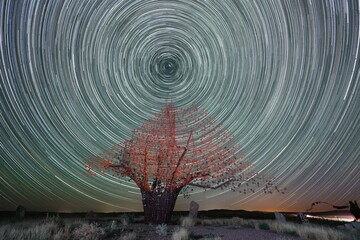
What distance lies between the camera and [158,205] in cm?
1266

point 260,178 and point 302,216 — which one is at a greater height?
point 260,178

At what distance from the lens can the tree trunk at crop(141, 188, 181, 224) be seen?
12344 mm

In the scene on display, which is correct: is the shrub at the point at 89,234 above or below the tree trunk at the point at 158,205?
below

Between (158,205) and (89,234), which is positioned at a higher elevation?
(158,205)

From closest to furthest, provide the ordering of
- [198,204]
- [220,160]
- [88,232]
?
[88,232], [220,160], [198,204]

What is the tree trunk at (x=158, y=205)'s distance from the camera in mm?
12344

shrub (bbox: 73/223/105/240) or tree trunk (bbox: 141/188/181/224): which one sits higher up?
tree trunk (bbox: 141/188/181/224)

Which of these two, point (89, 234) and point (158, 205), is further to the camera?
point (158, 205)

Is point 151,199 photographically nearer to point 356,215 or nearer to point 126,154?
point 126,154

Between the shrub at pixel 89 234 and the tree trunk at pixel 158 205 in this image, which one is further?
the tree trunk at pixel 158 205

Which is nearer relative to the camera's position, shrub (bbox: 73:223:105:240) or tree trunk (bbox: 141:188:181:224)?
shrub (bbox: 73:223:105:240)

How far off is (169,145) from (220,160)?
366cm

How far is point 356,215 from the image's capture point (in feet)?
43.0

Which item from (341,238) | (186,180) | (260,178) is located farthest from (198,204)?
(341,238)
